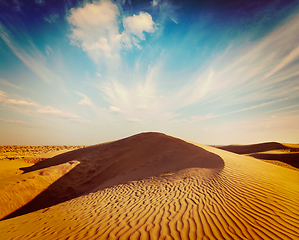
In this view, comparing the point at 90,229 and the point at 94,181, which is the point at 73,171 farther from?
the point at 90,229

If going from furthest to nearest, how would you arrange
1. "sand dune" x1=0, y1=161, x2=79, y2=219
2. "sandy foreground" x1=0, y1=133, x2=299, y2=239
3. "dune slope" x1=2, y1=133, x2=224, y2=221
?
"dune slope" x1=2, y1=133, x2=224, y2=221 < "sand dune" x1=0, y1=161, x2=79, y2=219 < "sandy foreground" x1=0, y1=133, x2=299, y2=239

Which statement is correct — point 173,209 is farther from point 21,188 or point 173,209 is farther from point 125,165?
point 21,188

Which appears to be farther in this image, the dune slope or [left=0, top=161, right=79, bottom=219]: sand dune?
the dune slope

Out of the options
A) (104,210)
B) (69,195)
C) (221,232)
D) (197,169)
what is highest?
(197,169)

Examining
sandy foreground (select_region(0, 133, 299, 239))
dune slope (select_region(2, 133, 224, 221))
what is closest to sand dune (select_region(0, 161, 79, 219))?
sandy foreground (select_region(0, 133, 299, 239))

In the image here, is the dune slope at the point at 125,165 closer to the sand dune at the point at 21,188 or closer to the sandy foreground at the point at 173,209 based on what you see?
the sandy foreground at the point at 173,209

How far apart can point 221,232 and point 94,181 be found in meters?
10.00

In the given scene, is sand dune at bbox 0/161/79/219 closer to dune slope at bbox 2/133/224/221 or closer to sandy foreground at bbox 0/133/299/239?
sandy foreground at bbox 0/133/299/239

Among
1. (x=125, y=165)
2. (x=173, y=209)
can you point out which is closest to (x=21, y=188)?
(x=125, y=165)

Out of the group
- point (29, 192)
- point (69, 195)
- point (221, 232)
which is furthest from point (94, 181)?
point (221, 232)

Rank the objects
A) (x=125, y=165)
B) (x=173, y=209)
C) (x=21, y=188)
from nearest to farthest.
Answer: (x=173, y=209), (x=21, y=188), (x=125, y=165)

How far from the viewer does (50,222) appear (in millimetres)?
4445

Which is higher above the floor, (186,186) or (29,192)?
(186,186)

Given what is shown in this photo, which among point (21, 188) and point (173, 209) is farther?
point (21, 188)
